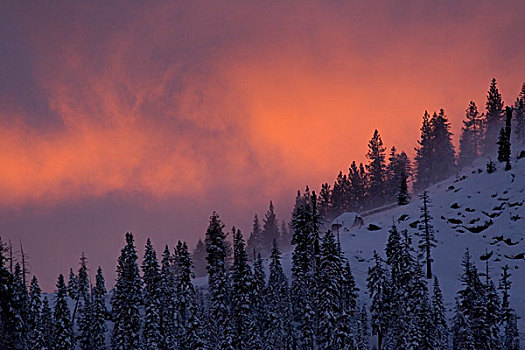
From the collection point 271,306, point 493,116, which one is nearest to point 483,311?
point 271,306

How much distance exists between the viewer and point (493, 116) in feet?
477

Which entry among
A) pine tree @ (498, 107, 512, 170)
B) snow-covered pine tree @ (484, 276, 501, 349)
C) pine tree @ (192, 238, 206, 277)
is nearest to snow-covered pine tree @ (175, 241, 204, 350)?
snow-covered pine tree @ (484, 276, 501, 349)

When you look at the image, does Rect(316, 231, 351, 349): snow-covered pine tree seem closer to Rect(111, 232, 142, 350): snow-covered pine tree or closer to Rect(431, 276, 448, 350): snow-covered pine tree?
Rect(431, 276, 448, 350): snow-covered pine tree

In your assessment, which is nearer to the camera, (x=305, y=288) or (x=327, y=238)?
(x=327, y=238)

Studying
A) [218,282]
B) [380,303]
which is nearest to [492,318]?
[380,303]

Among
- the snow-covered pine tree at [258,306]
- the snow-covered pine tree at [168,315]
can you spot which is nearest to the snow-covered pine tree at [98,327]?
the snow-covered pine tree at [168,315]

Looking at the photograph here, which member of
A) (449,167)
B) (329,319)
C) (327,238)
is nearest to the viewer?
(329,319)

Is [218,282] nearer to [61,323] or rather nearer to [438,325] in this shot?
[61,323]

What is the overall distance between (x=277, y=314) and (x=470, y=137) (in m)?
128

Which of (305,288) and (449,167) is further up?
(449,167)

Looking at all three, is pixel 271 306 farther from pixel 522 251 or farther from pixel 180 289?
pixel 522 251

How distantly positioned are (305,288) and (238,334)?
43.3ft

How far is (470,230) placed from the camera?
270 ft

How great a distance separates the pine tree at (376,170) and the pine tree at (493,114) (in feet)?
122
